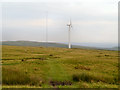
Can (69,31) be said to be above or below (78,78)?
above

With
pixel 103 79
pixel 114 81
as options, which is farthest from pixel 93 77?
pixel 114 81

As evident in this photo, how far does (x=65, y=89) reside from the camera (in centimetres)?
1114

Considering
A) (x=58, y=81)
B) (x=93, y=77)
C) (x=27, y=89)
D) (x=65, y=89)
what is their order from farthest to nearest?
1. (x=93, y=77)
2. (x=58, y=81)
3. (x=65, y=89)
4. (x=27, y=89)

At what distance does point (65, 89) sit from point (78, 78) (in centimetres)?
362

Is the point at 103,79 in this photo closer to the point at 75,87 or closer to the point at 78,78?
the point at 78,78

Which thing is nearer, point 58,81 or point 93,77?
point 58,81

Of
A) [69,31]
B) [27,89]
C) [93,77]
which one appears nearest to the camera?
[27,89]

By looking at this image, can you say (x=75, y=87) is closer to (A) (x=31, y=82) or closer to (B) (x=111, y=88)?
(B) (x=111, y=88)

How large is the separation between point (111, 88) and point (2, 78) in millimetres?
9875

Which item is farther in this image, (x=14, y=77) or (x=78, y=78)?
(x=78, y=78)

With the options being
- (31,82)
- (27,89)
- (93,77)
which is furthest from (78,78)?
(27,89)

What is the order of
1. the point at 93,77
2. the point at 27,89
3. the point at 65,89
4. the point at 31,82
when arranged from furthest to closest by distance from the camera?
the point at 93,77 < the point at 31,82 < the point at 65,89 < the point at 27,89

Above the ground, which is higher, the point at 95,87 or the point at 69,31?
the point at 69,31

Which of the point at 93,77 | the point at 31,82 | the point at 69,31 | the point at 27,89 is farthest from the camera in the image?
the point at 69,31
